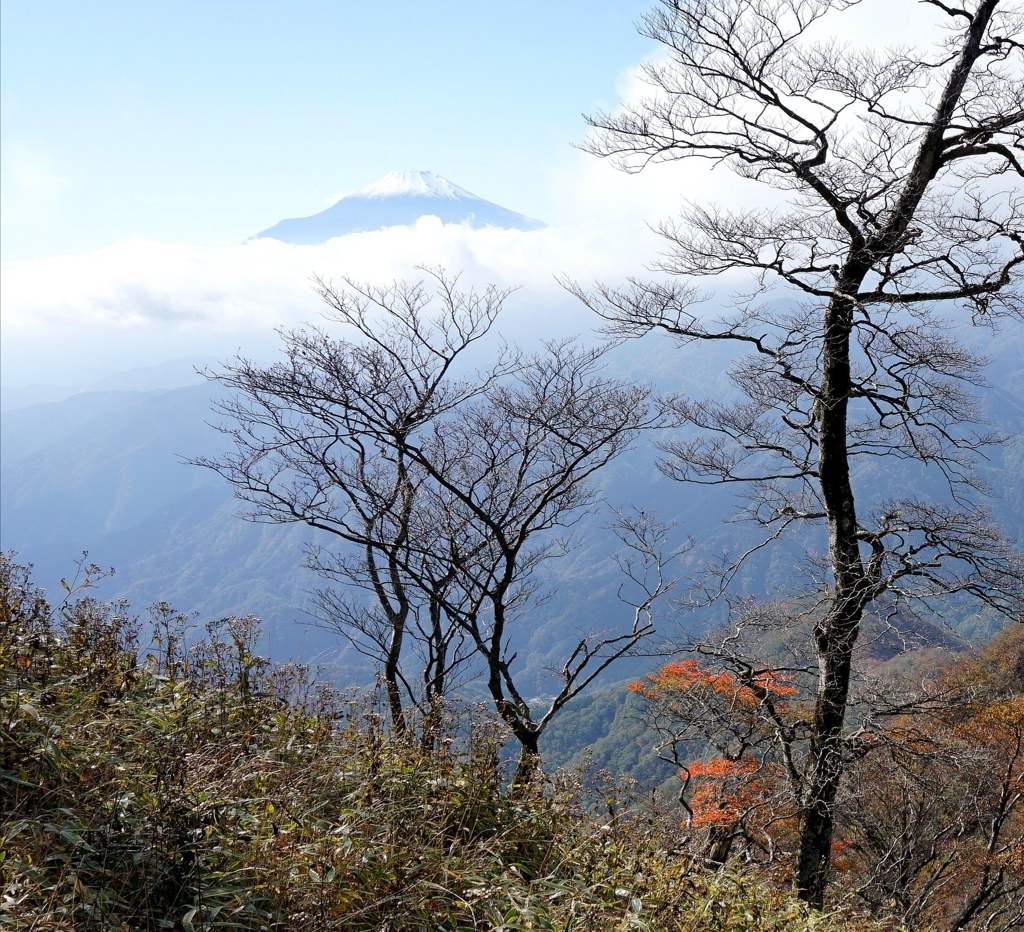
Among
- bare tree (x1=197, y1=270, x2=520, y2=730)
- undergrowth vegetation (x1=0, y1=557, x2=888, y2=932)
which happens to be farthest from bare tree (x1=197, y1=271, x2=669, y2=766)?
undergrowth vegetation (x1=0, y1=557, x2=888, y2=932)

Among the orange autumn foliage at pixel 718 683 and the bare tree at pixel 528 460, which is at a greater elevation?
the bare tree at pixel 528 460

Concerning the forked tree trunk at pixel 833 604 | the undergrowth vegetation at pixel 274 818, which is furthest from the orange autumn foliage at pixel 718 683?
the undergrowth vegetation at pixel 274 818

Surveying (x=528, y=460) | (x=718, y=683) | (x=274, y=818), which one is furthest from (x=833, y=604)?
(x=718, y=683)

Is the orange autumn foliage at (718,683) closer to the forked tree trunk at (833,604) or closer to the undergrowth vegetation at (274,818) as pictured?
the forked tree trunk at (833,604)

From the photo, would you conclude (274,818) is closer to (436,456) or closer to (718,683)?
(436,456)

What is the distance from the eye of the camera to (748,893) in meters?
A: 3.25

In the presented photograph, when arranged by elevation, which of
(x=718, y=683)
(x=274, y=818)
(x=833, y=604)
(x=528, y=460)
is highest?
(x=528, y=460)

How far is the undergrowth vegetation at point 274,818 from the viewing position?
8.00ft

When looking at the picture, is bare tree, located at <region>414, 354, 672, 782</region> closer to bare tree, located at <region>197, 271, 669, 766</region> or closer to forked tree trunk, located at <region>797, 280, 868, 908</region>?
bare tree, located at <region>197, 271, 669, 766</region>

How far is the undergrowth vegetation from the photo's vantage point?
8.00ft

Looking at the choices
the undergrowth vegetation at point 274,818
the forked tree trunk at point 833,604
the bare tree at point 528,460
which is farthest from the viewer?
the bare tree at point 528,460

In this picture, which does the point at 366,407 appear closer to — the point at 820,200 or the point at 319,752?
the point at 319,752

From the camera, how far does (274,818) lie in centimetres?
282

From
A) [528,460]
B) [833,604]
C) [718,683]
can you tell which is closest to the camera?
[833,604]
